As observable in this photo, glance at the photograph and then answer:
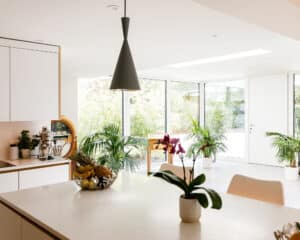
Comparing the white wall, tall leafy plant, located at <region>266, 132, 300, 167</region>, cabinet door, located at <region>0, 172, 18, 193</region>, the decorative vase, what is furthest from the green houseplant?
tall leafy plant, located at <region>266, 132, 300, 167</region>

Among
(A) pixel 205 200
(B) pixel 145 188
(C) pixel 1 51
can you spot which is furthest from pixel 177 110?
(A) pixel 205 200

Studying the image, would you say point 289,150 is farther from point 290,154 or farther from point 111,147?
point 111,147

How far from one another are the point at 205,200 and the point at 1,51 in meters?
2.87

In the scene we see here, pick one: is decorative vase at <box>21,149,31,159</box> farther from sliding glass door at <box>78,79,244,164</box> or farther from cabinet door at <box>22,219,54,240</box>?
sliding glass door at <box>78,79,244,164</box>

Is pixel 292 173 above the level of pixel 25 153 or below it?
below

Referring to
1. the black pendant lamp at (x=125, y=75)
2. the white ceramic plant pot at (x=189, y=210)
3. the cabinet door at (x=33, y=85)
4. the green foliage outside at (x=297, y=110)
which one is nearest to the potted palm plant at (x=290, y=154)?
the green foliage outside at (x=297, y=110)

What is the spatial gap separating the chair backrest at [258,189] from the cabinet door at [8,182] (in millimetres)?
2217

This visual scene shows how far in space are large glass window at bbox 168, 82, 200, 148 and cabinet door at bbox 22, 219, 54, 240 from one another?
20.7 ft

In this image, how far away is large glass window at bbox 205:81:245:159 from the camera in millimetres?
8242

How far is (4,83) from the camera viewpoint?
3.38 metres

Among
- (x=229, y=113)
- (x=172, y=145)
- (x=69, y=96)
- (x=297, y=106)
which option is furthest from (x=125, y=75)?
(x=229, y=113)

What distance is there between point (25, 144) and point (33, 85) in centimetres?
75

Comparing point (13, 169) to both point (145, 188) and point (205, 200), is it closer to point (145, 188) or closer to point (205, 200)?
point (145, 188)

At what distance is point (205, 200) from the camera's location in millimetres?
1507
